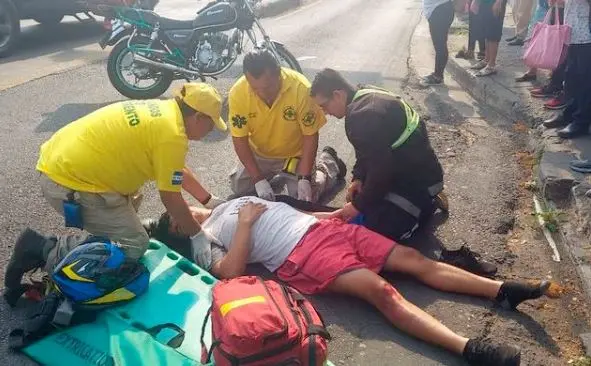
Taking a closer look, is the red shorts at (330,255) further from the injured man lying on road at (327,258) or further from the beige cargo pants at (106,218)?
the beige cargo pants at (106,218)

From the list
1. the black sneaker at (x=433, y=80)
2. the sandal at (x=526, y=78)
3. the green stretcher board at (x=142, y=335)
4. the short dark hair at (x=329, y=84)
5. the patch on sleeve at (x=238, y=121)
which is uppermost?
the short dark hair at (x=329, y=84)

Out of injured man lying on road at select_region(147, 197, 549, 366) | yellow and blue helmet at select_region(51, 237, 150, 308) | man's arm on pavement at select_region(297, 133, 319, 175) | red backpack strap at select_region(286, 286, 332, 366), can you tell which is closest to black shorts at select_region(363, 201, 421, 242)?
injured man lying on road at select_region(147, 197, 549, 366)

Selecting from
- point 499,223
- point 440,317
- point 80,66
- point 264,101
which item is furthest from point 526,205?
point 80,66

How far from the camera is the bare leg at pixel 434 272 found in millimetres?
3422

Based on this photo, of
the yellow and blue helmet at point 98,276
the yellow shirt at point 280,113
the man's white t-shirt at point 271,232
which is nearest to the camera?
the yellow and blue helmet at point 98,276

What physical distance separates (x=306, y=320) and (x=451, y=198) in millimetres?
2265

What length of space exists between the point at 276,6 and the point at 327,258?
43.4 feet

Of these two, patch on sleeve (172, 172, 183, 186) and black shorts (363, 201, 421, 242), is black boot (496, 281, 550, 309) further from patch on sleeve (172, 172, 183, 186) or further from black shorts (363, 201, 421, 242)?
patch on sleeve (172, 172, 183, 186)

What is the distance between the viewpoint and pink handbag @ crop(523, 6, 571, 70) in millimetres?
5555

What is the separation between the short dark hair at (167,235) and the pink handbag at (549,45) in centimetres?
367

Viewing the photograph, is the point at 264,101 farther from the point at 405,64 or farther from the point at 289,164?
the point at 405,64

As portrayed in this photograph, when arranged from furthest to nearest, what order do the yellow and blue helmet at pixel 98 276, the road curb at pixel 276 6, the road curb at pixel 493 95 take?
1. the road curb at pixel 276 6
2. the road curb at pixel 493 95
3. the yellow and blue helmet at pixel 98 276

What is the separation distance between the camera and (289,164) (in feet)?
14.6

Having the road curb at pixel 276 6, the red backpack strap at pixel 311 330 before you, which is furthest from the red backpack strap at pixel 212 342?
the road curb at pixel 276 6
